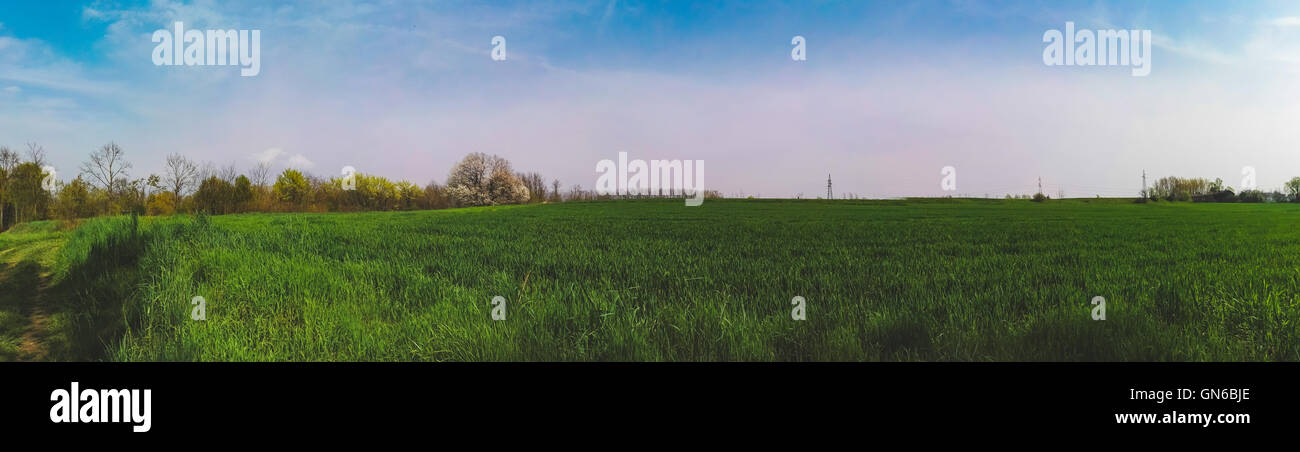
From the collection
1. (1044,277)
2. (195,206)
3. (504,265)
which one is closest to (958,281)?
(1044,277)

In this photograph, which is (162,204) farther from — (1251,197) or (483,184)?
(1251,197)

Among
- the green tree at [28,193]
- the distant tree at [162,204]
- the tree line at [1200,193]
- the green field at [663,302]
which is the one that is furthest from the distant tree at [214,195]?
the tree line at [1200,193]

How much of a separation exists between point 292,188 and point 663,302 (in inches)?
1608

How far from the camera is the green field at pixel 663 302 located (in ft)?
11.8

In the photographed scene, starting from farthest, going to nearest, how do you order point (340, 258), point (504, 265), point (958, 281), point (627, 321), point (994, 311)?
point (340, 258), point (504, 265), point (958, 281), point (994, 311), point (627, 321)

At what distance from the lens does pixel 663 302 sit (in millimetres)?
5172

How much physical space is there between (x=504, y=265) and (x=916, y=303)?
18.1 ft

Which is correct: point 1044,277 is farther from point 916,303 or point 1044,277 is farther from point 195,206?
point 195,206

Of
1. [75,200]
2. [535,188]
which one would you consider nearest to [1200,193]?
[535,188]

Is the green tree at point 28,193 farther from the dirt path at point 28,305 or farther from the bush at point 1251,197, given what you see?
the bush at point 1251,197

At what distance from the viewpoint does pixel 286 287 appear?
242 inches

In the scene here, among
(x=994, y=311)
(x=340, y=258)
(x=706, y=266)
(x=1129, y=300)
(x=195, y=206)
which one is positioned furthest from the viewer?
(x=195, y=206)

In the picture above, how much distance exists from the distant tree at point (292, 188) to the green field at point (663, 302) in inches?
1012

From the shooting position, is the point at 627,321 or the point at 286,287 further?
the point at 286,287
